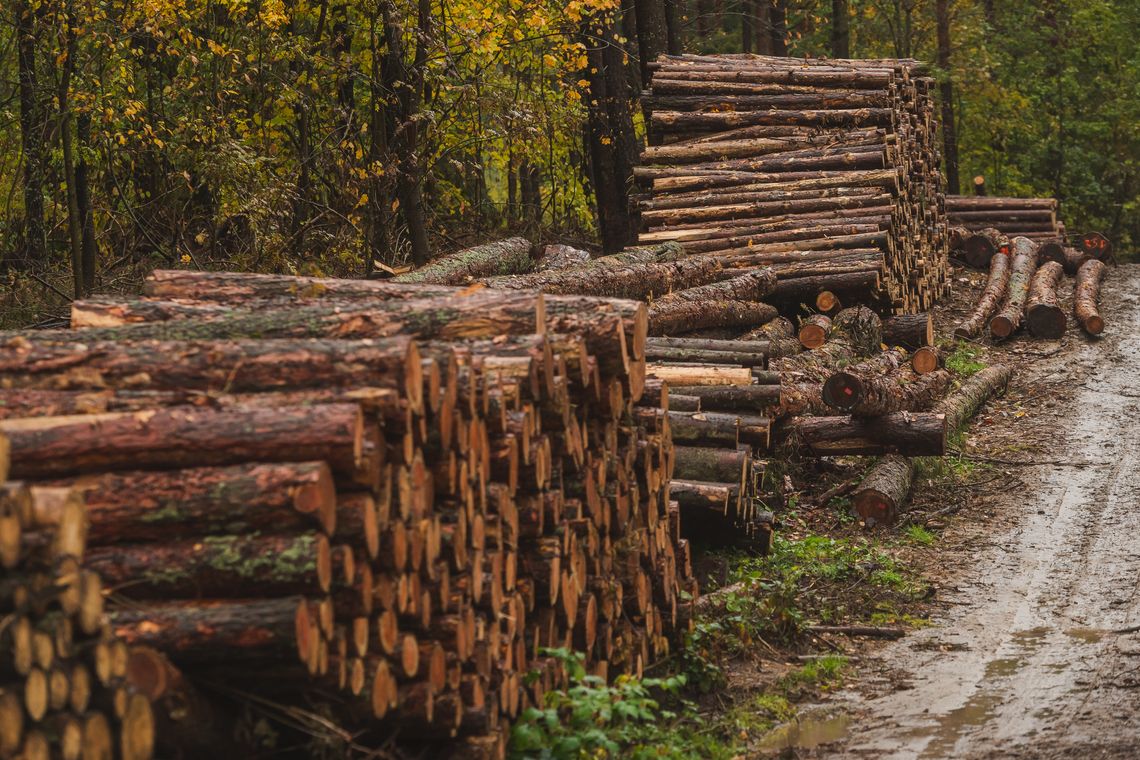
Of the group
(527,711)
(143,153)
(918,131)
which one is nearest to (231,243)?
(143,153)

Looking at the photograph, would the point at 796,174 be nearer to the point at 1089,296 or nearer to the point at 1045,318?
the point at 1045,318

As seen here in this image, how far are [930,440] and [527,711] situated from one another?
6.98 meters

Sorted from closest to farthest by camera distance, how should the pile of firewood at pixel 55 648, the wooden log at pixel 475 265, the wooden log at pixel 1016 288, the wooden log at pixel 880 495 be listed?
the pile of firewood at pixel 55 648 < the wooden log at pixel 880 495 < the wooden log at pixel 475 265 < the wooden log at pixel 1016 288

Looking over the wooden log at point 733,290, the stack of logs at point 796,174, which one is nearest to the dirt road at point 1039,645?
→ the wooden log at point 733,290

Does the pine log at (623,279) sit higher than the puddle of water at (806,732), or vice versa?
the pine log at (623,279)

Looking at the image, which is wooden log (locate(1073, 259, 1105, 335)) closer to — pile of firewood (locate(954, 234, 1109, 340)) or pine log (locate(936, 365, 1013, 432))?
pile of firewood (locate(954, 234, 1109, 340))

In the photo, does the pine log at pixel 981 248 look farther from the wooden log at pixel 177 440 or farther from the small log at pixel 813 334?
the wooden log at pixel 177 440

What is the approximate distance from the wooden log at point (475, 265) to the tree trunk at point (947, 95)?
57.5 feet

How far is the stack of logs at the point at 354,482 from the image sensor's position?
474 cm

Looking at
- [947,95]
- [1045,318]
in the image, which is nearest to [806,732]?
[1045,318]

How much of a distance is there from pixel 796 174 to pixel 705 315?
4.78 metres

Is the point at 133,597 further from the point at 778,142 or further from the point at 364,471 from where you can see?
the point at 778,142

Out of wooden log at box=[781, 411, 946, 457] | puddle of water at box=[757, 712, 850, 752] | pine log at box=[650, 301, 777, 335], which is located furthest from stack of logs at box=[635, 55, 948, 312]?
puddle of water at box=[757, 712, 850, 752]

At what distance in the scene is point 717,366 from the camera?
38.3ft
